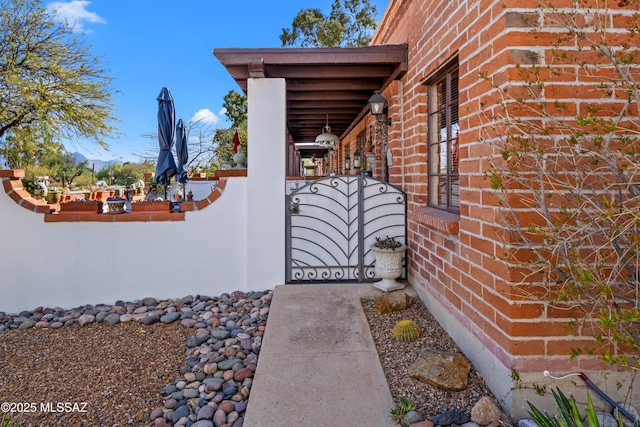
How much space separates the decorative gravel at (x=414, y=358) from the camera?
2.48 m

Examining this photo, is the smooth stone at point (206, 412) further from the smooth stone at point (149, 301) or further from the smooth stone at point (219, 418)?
the smooth stone at point (149, 301)

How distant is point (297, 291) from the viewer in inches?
189

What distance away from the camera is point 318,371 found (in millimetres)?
2910

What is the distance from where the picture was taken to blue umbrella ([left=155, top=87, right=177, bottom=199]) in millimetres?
5570

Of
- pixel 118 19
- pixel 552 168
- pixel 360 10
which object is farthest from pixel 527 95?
pixel 118 19

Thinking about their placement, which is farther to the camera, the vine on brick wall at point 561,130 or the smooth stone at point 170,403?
the smooth stone at point 170,403

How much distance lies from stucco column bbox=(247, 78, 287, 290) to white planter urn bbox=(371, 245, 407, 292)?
4.24ft

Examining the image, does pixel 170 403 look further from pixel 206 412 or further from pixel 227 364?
pixel 227 364

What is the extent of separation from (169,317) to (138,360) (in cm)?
92

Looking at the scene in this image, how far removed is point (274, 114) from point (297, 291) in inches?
91.8

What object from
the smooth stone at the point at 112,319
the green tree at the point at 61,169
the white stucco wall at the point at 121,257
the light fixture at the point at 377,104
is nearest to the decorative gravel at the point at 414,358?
the white stucco wall at the point at 121,257

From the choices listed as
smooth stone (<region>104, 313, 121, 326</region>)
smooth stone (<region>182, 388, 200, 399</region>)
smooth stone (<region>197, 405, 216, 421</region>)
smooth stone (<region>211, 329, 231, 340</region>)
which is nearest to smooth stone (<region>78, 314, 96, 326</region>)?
smooth stone (<region>104, 313, 121, 326</region>)

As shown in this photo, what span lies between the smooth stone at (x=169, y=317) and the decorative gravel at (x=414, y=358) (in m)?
2.19

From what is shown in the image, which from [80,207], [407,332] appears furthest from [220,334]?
[80,207]
